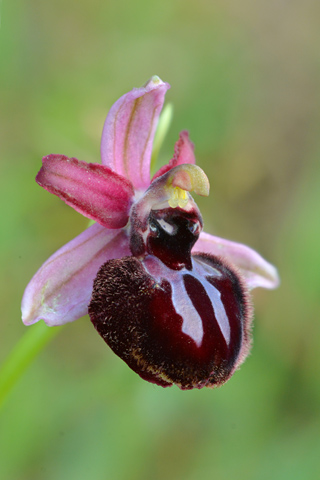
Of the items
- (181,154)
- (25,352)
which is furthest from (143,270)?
(25,352)

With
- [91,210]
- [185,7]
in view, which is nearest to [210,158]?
[185,7]

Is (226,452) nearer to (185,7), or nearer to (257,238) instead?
(257,238)

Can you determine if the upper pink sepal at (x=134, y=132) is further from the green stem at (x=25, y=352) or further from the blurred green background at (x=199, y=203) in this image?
the blurred green background at (x=199, y=203)

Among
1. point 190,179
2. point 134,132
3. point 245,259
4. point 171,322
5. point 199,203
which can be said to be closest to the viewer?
point 171,322

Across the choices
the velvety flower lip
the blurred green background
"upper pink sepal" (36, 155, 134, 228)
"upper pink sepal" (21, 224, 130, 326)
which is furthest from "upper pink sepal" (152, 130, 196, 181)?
the blurred green background

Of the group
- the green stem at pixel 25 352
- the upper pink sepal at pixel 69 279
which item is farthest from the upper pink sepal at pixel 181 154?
the green stem at pixel 25 352

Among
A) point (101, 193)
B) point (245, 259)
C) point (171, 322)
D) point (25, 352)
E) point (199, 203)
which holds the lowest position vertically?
point (199, 203)

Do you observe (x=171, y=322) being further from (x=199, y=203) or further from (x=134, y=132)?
(x=199, y=203)

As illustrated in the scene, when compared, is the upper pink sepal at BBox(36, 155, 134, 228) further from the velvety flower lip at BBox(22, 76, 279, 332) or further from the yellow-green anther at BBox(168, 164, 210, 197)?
the yellow-green anther at BBox(168, 164, 210, 197)
